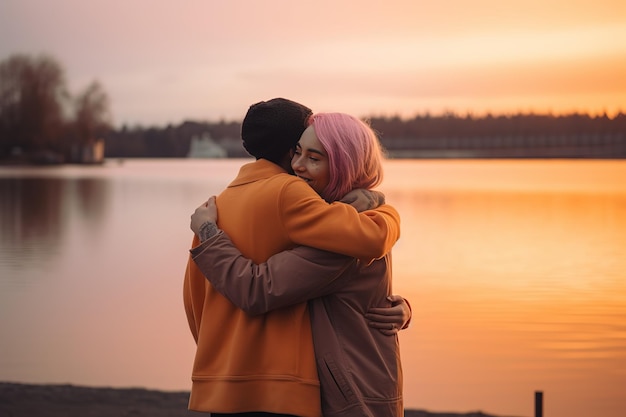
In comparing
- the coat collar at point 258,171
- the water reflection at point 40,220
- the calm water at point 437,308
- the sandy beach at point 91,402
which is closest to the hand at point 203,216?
the coat collar at point 258,171

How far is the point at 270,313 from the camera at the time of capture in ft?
8.95

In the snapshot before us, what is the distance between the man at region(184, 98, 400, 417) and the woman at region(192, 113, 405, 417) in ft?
0.15

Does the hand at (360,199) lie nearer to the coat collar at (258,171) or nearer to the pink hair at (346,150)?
the pink hair at (346,150)

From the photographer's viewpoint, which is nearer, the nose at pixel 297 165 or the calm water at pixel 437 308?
the nose at pixel 297 165

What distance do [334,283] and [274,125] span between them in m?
0.46

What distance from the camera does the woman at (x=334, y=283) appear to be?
2.64 metres

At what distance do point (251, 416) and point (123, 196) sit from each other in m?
57.5

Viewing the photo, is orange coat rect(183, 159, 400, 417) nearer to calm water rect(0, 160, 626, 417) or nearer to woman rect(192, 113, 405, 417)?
woman rect(192, 113, 405, 417)

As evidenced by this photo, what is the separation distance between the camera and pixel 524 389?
9266 mm

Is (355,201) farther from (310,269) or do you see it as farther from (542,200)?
(542,200)

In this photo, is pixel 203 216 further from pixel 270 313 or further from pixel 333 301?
pixel 333 301

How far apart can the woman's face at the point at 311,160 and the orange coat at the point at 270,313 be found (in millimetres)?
53

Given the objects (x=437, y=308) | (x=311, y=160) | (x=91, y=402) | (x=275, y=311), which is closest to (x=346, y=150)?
(x=311, y=160)

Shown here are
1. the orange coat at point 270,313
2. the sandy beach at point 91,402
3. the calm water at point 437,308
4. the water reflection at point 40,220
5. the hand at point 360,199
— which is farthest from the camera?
the water reflection at point 40,220
